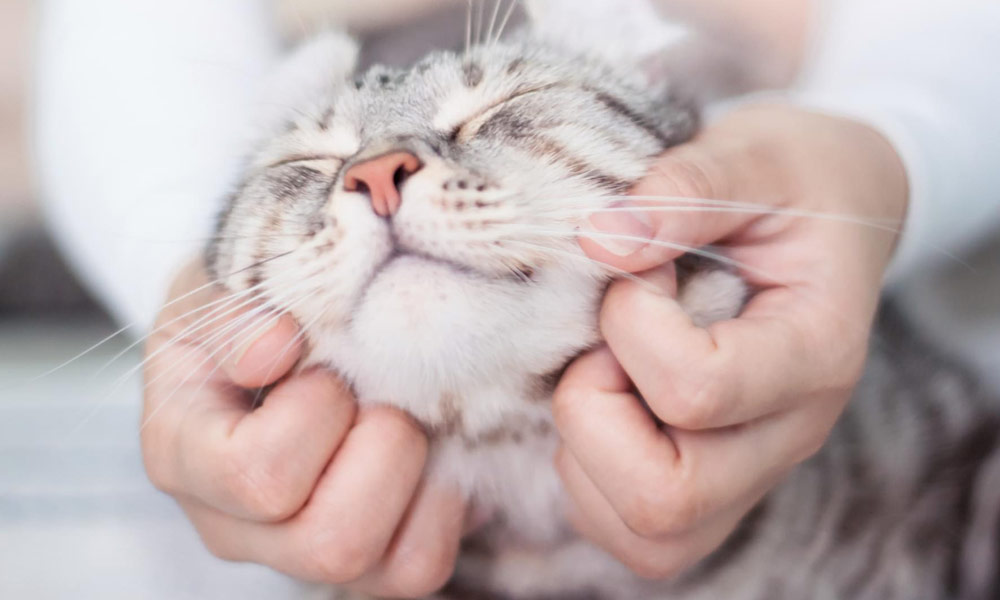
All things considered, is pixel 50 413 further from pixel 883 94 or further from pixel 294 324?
pixel 883 94

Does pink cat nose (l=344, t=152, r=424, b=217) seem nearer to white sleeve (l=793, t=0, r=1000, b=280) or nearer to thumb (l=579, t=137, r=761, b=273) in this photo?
thumb (l=579, t=137, r=761, b=273)

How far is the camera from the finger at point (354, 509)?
50 centimetres

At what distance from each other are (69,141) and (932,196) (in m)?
0.99

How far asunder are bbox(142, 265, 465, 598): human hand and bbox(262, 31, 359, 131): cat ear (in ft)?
0.64

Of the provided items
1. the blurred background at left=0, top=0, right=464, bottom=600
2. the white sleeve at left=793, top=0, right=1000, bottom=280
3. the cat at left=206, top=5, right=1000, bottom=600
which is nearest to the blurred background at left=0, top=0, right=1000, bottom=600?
the blurred background at left=0, top=0, right=464, bottom=600

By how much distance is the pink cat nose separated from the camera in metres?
0.45

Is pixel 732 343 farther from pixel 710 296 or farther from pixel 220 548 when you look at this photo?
pixel 220 548

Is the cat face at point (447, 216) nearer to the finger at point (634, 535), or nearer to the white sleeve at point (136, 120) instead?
the finger at point (634, 535)

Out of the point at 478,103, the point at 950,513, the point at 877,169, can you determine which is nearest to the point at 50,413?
the point at 478,103

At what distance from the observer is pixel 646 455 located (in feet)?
1.54

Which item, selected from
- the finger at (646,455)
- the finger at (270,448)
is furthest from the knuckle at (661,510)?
the finger at (270,448)

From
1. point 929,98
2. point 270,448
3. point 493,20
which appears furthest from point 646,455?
point 929,98

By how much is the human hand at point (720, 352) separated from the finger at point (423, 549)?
0.31 ft

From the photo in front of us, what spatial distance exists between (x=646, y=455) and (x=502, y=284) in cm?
14
